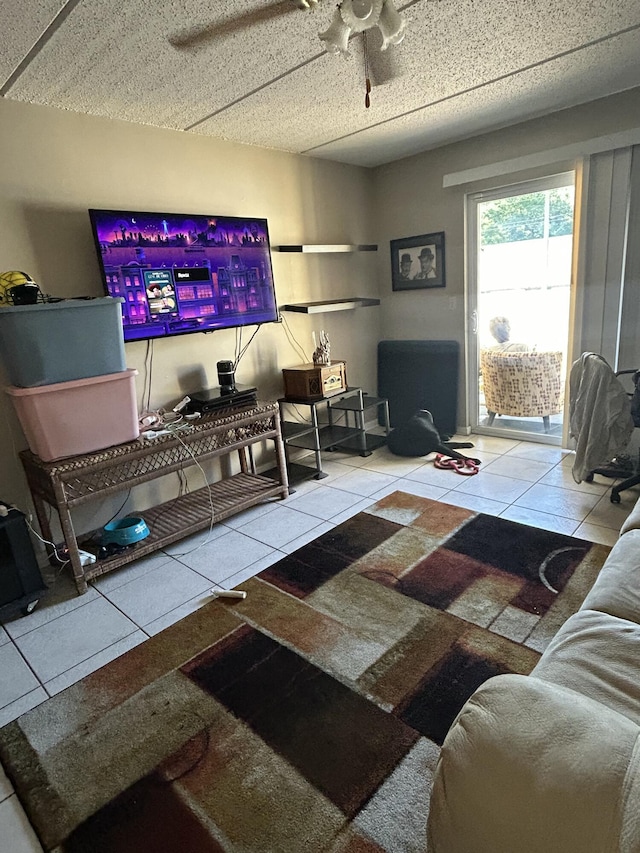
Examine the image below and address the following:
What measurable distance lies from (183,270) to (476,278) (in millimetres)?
2256

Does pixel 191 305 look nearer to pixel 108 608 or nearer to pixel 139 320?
pixel 139 320

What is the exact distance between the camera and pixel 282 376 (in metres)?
3.69

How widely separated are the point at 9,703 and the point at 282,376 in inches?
99.2

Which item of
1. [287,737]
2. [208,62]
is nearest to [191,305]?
[208,62]

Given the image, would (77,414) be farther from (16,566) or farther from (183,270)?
(183,270)

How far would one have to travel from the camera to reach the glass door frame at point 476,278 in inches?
131

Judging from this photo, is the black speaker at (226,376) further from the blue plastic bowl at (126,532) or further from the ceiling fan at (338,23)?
the ceiling fan at (338,23)

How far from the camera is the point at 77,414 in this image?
2262 millimetres

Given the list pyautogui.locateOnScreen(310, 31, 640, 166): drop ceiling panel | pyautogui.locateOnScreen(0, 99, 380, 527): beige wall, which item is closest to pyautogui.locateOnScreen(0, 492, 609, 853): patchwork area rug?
pyautogui.locateOnScreen(0, 99, 380, 527): beige wall

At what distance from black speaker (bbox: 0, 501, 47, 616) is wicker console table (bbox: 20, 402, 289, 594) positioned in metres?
0.16

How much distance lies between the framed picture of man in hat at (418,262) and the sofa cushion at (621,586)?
9.72 ft

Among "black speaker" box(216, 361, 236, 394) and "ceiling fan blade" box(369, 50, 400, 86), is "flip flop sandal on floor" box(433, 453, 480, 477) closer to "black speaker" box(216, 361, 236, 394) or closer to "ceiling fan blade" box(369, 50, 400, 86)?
"black speaker" box(216, 361, 236, 394)

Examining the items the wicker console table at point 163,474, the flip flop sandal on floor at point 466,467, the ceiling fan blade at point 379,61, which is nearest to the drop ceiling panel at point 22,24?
the ceiling fan blade at point 379,61

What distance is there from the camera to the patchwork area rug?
1269 millimetres
